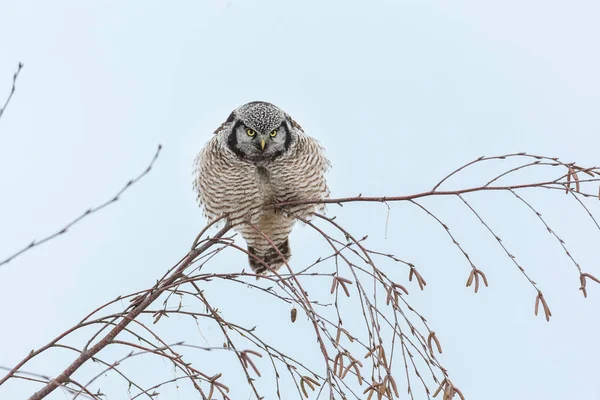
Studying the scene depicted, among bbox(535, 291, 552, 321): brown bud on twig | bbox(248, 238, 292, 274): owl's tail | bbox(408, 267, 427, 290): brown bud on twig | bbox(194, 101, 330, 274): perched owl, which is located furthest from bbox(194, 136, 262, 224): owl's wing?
bbox(535, 291, 552, 321): brown bud on twig

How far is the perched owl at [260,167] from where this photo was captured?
15.6 feet

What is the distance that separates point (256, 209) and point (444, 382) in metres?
2.70

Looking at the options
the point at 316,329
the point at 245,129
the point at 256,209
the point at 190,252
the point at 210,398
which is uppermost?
the point at 245,129

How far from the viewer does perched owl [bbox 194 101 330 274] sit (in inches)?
188

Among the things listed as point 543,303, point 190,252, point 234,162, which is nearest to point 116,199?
point 190,252

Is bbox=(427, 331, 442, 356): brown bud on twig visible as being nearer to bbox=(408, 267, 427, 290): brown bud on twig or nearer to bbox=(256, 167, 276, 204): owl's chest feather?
bbox=(408, 267, 427, 290): brown bud on twig

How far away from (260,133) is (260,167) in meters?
0.21

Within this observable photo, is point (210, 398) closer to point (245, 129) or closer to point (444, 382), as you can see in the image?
point (444, 382)

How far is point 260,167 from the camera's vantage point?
4.80m

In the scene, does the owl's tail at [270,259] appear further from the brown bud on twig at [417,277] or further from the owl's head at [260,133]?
the brown bud on twig at [417,277]

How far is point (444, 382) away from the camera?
230cm

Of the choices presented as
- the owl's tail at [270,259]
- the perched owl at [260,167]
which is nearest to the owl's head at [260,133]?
the perched owl at [260,167]

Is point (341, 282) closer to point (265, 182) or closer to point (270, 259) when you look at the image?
point (265, 182)

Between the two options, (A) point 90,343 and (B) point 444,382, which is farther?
(A) point 90,343
